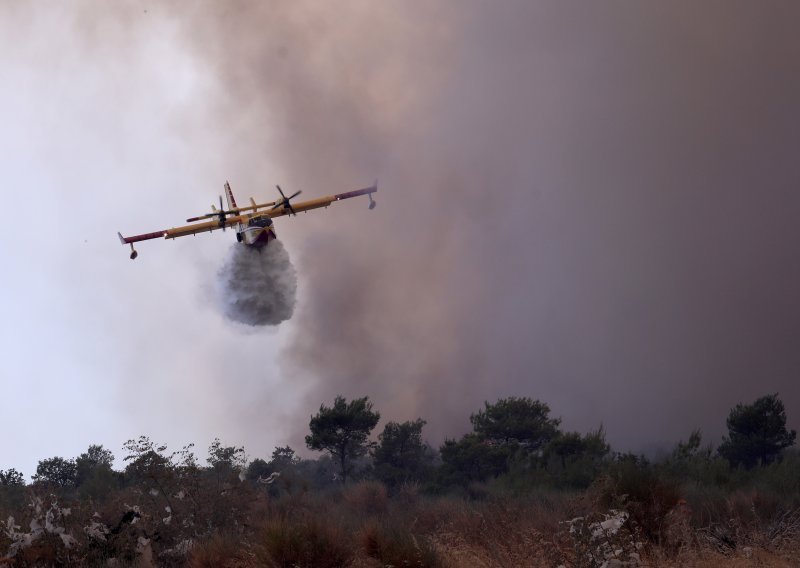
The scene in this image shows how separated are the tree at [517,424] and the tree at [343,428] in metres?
10.5

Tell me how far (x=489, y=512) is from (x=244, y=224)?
31.0 metres

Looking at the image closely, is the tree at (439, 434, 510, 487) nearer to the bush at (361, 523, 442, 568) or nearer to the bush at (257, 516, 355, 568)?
the bush at (361, 523, 442, 568)

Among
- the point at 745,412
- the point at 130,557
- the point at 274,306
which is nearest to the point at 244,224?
the point at 274,306

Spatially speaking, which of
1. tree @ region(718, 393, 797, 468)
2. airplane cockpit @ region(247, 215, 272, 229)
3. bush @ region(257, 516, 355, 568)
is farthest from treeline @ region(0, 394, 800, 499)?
bush @ region(257, 516, 355, 568)

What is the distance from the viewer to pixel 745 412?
232 ft

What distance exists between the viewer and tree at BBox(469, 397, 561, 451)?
74.8m

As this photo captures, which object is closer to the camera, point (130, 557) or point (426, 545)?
point (426, 545)

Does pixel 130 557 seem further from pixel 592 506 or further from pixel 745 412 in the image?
pixel 745 412

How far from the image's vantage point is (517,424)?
74688 mm

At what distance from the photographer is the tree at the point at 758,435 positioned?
6856cm

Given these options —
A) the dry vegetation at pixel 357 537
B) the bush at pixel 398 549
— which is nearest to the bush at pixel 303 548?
the dry vegetation at pixel 357 537

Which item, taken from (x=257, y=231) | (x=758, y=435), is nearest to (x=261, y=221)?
(x=257, y=231)

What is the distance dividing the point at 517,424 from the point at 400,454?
36.7 ft

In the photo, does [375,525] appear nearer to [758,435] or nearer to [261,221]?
[261,221]
